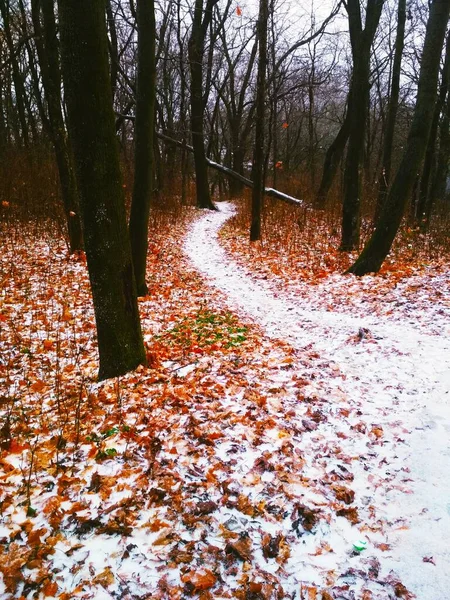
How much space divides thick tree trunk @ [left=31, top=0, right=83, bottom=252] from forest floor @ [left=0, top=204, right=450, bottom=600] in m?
3.79

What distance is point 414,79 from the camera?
1764cm

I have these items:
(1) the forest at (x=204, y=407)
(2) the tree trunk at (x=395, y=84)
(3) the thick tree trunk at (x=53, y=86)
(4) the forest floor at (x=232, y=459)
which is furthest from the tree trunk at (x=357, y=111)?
(3) the thick tree trunk at (x=53, y=86)

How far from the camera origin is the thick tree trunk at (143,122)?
5.88 metres

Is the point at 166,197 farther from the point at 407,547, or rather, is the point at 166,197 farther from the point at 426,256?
the point at 407,547

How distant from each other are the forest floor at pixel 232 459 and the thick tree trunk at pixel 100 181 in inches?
23.3

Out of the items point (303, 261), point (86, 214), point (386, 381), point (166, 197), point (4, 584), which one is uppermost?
point (166, 197)

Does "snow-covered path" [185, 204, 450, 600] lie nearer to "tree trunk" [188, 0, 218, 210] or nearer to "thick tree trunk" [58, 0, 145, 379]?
"thick tree trunk" [58, 0, 145, 379]

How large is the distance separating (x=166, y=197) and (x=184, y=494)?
692 inches

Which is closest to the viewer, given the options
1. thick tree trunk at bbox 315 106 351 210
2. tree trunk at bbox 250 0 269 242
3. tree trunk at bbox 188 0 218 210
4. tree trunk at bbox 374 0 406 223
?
tree trunk at bbox 250 0 269 242

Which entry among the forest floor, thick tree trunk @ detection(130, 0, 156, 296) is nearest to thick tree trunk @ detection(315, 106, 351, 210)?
the forest floor

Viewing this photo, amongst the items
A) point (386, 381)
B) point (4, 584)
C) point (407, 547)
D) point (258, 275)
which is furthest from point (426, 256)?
point (4, 584)

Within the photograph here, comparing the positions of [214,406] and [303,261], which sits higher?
[303,261]

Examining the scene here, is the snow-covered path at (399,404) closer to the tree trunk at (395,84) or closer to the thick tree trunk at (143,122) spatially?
the thick tree trunk at (143,122)

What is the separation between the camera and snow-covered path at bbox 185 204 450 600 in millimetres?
2424
